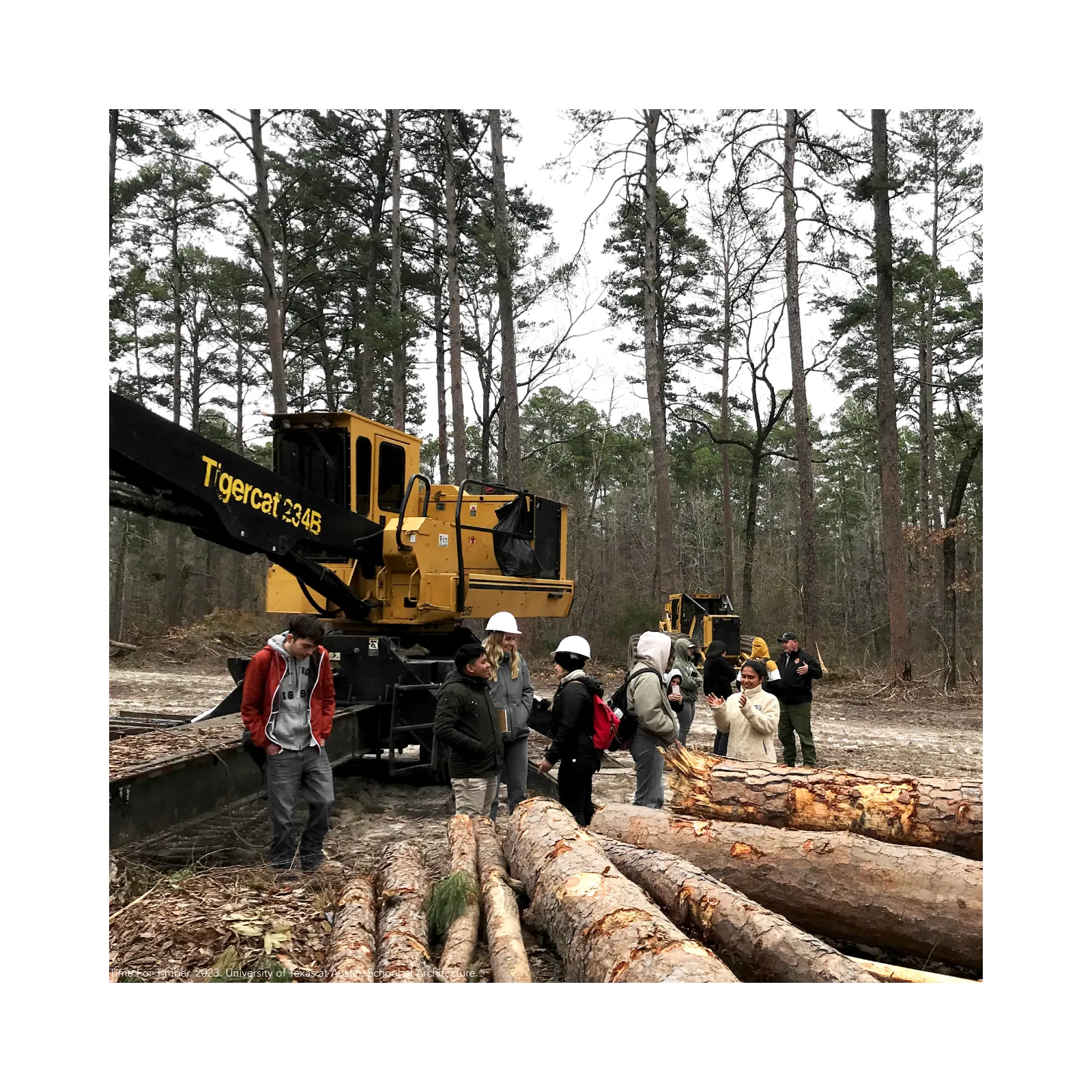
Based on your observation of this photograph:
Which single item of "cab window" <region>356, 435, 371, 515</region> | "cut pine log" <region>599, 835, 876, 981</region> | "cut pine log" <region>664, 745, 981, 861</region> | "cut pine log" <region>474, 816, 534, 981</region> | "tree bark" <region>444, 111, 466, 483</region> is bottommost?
"cut pine log" <region>474, 816, 534, 981</region>

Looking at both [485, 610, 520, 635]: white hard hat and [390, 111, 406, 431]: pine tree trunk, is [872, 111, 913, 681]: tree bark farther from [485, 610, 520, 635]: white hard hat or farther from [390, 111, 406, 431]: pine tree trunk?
[485, 610, 520, 635]: white hard hat

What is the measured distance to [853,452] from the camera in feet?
117

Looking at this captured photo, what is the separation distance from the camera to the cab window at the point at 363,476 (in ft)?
26.7

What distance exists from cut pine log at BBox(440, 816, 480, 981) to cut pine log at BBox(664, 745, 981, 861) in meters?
1.37

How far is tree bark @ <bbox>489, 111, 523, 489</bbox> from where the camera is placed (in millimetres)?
18719

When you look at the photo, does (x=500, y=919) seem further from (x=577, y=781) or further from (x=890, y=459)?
(x=890, y=459)

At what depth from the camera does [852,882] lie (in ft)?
15.6

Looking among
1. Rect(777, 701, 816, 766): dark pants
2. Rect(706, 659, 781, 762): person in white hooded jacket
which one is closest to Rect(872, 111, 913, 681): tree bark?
Rect(777, 701, 816, 766): dark pants

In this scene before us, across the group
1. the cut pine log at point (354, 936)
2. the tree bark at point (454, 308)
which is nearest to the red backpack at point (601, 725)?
the cut pine log at point (354, 936)

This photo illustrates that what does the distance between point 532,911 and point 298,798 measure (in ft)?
6.34

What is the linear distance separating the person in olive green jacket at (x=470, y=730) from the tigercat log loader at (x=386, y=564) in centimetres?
133

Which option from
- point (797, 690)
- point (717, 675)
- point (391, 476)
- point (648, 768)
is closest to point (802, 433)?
point (717, 675)

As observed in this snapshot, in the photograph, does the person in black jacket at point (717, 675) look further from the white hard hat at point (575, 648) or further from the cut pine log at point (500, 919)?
the cut pine log at point (500, 919)

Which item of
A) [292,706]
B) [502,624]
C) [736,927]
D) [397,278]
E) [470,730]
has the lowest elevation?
[736,927]
